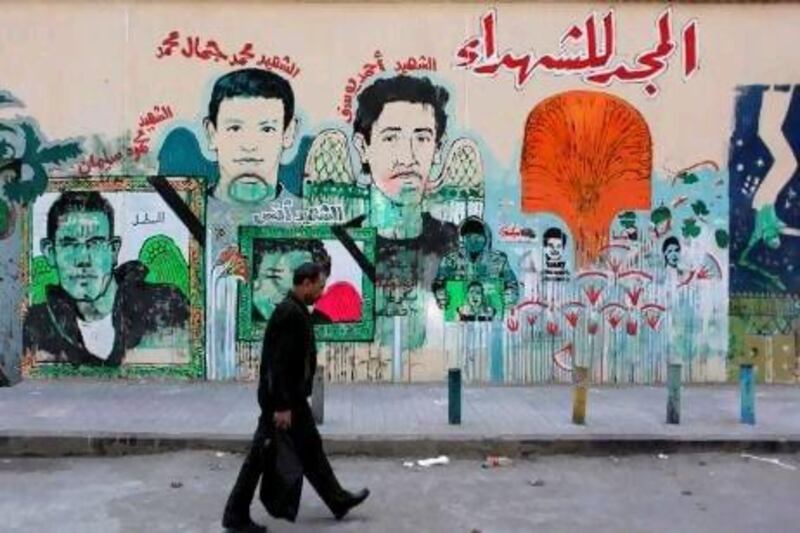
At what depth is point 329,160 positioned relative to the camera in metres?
13.1

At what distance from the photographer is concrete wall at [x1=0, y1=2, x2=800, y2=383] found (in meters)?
13.0

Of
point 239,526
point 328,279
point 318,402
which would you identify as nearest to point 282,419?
point 239,526

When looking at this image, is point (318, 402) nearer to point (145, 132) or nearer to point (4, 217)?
point (145, 132)

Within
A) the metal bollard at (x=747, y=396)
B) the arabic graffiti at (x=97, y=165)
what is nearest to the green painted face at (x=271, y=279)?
the arabic graffiti at (x=97, y=165)

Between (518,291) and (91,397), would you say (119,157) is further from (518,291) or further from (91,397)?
(518,291)

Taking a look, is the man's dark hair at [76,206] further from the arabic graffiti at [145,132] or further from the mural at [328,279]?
the mural at [328,279]

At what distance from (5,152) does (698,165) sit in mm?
9093

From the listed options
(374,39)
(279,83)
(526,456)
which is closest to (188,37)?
(279,83)

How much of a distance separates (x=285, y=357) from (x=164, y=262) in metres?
6.80

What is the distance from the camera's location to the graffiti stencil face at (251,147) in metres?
13.1

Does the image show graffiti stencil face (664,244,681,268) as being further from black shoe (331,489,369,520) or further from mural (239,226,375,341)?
black shoe (331,489,369,520)

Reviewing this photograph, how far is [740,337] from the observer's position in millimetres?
13383

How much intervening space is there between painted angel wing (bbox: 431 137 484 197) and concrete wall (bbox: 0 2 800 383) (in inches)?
1.0

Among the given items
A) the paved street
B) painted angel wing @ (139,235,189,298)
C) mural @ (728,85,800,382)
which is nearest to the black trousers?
the paved street
